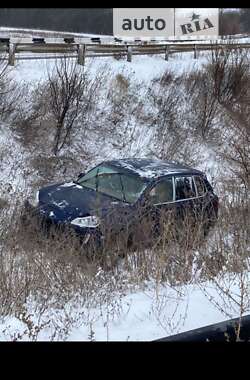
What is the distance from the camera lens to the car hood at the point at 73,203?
7.02 meters

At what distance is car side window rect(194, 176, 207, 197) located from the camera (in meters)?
8.66

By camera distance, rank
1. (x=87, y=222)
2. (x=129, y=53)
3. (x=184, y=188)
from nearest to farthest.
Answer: (x=87, y=222)
(x=184, y=188)
(x=129, y=53)

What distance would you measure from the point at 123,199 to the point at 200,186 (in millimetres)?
1897

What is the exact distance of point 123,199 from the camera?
24.5 feet

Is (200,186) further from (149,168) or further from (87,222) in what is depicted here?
(87,222)

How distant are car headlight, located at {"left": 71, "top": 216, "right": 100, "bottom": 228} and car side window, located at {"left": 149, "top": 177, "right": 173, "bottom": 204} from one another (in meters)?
1.17

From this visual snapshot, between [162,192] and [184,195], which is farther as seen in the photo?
[184,195]

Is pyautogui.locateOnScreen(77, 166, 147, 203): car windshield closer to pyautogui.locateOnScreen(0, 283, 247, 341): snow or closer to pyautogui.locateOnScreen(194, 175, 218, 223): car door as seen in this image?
pyautogui.locateOnScreen(194, 175, 218, 223): car door

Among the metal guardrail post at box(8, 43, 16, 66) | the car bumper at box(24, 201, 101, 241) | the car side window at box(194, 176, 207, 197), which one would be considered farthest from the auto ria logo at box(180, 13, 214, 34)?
the car bumper at box(24, 201, 101, 241)

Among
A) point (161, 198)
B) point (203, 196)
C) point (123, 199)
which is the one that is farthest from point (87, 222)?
A: point (203, 196)

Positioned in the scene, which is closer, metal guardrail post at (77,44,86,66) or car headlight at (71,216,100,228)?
car headlight at (71,216,100,228)

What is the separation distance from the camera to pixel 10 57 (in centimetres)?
1580

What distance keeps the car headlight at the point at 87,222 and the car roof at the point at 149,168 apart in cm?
143
